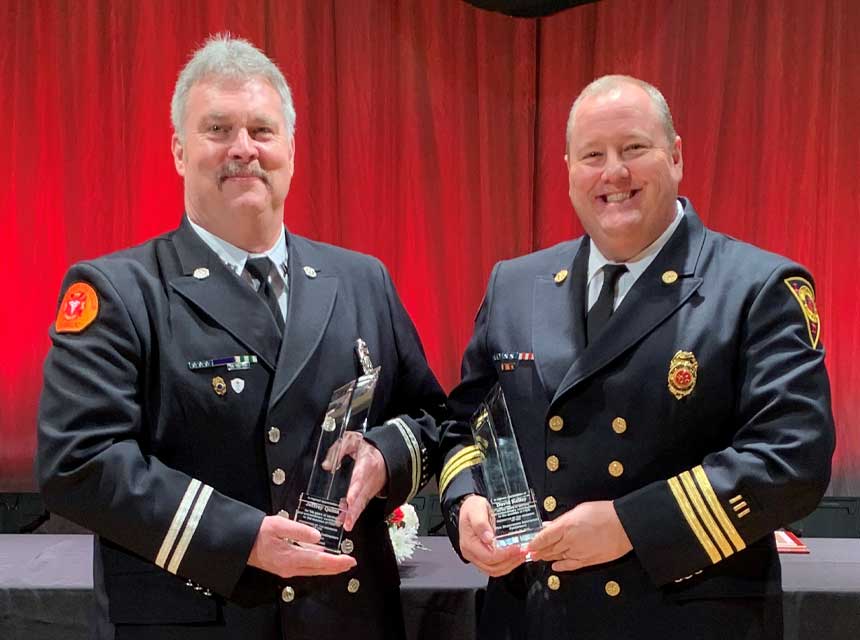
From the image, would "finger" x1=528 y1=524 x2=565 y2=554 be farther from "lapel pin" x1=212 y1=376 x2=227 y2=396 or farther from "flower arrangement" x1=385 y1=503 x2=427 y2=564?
"flower arrangement" x1=385 y1=503 x2=427 y2=564

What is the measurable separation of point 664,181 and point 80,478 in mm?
Result: 1272

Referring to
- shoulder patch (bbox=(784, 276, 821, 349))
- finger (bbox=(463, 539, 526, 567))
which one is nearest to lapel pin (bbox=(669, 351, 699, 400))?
shoulder patch (bbox=(784, 276, 821, 349))

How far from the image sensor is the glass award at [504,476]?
178cm

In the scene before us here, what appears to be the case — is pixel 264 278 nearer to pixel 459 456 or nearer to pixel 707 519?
pixel 459 456

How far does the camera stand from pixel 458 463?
202 centimetres

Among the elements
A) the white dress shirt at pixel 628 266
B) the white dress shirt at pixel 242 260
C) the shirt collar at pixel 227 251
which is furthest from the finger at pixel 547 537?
the shirt collar at pixel 227 251

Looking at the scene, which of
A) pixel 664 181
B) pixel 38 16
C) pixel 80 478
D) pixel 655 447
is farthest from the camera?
pixel 38 16

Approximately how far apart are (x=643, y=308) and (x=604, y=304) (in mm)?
100

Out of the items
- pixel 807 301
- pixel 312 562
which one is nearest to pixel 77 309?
pixel 312 562

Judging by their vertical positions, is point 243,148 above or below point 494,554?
above

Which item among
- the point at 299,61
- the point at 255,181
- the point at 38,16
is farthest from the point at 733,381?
the point at 38,16

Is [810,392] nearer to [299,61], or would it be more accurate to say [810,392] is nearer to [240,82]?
[240,82]

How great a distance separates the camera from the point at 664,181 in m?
1.95

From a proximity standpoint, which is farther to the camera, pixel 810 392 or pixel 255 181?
pixel 255 181
